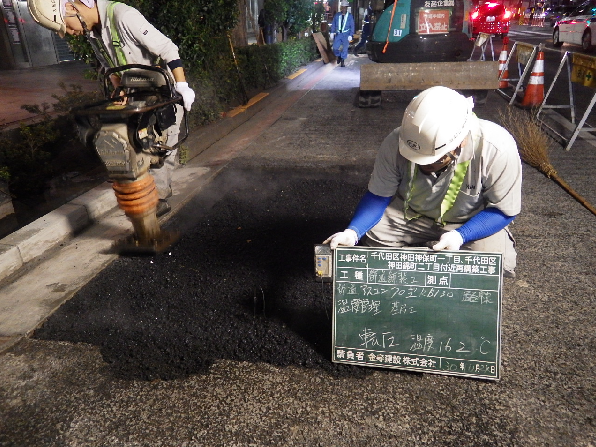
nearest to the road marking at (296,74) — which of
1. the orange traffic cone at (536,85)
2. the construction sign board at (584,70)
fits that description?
the orange traffic cone at (536,85)

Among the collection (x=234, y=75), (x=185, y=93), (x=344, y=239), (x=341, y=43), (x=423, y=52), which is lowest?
(x=344, y=239)

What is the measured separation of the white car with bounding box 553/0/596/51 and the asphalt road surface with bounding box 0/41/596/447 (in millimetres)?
16386

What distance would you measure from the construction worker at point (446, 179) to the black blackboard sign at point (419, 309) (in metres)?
0.14

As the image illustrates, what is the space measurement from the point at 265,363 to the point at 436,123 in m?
1.48

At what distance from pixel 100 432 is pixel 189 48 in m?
5.56

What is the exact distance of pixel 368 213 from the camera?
2.61 meters

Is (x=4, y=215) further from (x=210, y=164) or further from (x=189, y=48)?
(x=189, y=48)

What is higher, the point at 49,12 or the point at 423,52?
the point at 49,12

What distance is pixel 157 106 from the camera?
303cm

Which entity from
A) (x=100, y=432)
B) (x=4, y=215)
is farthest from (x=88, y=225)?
(x=100, y=432)

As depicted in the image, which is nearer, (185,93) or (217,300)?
(217,300)

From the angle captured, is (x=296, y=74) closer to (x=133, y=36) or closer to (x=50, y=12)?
(x=133, y=36)

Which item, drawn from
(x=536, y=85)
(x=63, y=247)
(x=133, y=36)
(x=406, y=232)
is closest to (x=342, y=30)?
(x=536, y=85)

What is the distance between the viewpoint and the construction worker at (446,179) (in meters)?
2.13
